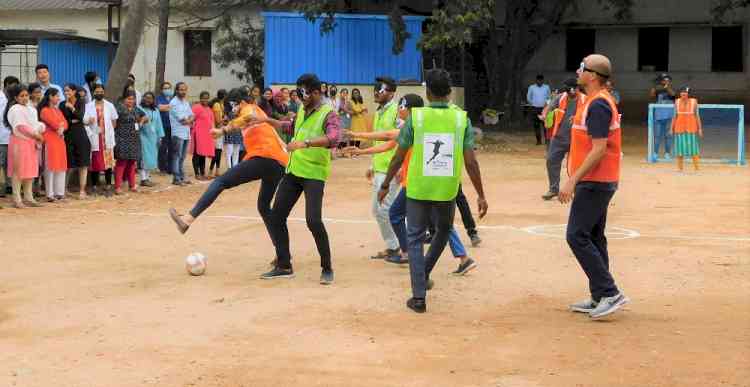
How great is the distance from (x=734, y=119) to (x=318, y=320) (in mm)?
16546

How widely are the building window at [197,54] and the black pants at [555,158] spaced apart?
76.7 ft

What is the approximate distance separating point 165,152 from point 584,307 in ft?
41.5

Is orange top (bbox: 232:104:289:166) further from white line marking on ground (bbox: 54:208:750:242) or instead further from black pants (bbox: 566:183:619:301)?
white line marking on ground (bbox: 54:208:750:242)

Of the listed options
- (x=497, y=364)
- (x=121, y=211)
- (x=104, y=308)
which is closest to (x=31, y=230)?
(x=121, y=211)

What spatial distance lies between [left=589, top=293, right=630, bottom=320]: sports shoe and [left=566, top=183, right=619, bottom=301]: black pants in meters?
0.04

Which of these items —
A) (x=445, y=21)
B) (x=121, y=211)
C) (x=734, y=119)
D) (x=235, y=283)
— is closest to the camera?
(x=235, y=283)

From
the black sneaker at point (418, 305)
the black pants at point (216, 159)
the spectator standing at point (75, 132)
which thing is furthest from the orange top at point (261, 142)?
the black pants at point (216, 159)

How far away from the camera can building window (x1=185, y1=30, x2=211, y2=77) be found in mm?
37500

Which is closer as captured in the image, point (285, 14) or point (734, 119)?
point (734, 119)

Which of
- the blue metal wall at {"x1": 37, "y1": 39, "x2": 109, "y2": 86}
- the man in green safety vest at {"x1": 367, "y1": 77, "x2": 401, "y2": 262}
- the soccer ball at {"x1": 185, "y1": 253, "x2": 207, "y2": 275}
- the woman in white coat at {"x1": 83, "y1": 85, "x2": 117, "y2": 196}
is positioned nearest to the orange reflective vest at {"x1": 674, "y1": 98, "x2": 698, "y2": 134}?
the woman in white coat at {"x1": 83, "y1": 85, "x2": 117, "y2": 196}

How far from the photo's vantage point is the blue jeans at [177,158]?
724 inches

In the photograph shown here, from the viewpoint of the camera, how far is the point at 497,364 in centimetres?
683

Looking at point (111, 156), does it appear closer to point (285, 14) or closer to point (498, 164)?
point (498, 164)

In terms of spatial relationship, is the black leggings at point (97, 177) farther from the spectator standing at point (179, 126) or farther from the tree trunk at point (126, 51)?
the tree trunk at point (126, 51)
